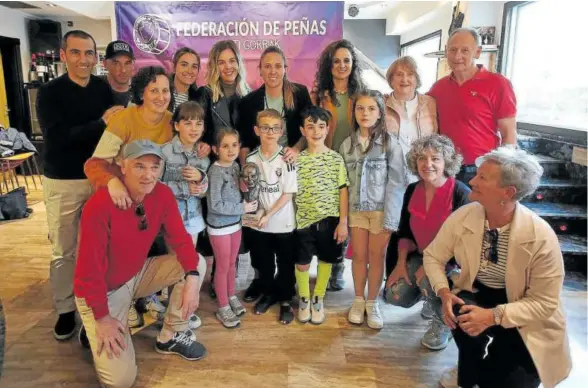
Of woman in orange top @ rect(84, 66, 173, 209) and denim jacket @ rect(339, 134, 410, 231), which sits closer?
woman in orange top @ rect(84, 66, 173, 209)

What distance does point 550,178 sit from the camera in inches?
137

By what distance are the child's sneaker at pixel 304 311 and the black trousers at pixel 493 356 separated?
2.91ft

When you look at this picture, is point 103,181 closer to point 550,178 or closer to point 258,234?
point 258,234

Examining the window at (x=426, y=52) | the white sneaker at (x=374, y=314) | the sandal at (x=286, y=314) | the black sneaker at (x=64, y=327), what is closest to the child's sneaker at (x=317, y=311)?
the sandal at (x=286, y=314)

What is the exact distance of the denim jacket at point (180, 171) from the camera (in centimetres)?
209

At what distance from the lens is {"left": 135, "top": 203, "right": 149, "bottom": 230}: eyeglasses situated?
71.7 inches

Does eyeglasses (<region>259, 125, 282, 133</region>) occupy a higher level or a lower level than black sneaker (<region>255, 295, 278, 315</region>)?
higher

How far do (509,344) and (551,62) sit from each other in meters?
3.29

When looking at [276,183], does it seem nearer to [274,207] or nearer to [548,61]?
→ [274,207]

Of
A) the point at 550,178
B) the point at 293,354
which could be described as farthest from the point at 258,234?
the point at 550,178

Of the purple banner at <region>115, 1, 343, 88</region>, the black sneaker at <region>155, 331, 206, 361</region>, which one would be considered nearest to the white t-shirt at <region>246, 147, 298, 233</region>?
the black sneaker at <region>155, 331, 206, 361</region>

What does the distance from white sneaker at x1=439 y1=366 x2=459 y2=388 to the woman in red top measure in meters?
0.23

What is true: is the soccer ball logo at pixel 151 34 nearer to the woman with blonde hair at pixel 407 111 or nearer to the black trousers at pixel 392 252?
the woman with blonde hair at pixel 407 111

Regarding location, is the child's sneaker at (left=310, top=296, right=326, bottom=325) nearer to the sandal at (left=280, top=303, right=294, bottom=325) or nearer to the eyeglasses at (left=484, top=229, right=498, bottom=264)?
the sandal at (left=280, top=303, right=294, bottom=325)
